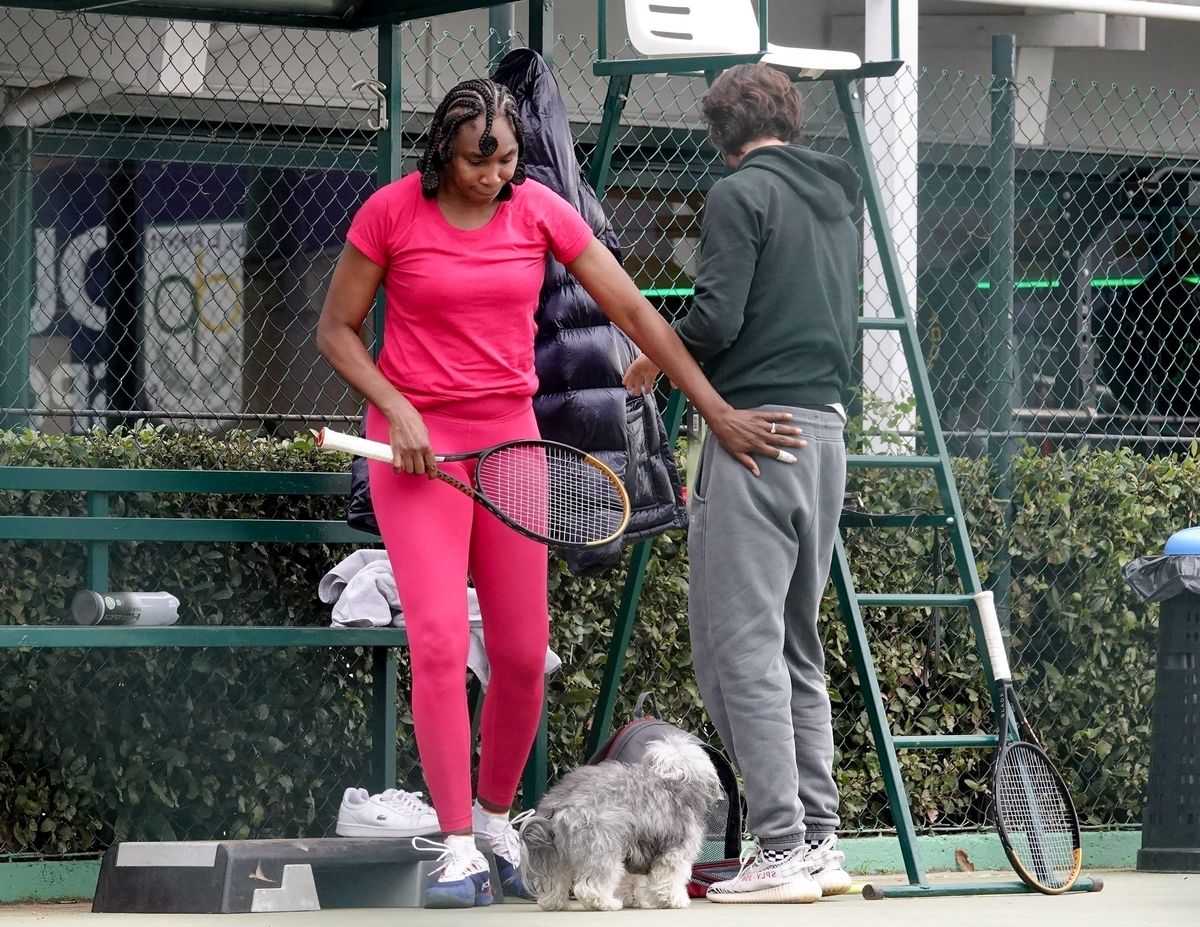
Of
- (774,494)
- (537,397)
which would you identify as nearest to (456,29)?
(537,397)

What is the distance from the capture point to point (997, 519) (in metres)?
6.89

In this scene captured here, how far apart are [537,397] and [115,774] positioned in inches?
68.5

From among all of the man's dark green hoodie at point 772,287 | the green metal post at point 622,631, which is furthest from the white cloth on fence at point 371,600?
the man's dark green hoodie at point 772,287

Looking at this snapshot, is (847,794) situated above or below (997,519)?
below

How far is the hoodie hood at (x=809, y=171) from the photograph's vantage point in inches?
194

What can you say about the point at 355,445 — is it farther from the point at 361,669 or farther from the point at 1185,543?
the point at 1185,543

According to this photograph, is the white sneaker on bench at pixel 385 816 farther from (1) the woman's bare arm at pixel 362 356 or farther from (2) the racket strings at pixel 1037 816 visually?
(2) the racket strings at pixel 1037 816

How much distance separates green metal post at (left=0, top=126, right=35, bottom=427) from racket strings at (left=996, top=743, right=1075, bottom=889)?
5387 millimetres

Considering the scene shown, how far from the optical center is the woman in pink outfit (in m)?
4.61

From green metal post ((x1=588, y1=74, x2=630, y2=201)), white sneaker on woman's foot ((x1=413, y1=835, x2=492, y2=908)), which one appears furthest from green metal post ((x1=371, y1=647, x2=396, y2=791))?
green metal post ((x1=588, y1=74, x2=630, y2=201))

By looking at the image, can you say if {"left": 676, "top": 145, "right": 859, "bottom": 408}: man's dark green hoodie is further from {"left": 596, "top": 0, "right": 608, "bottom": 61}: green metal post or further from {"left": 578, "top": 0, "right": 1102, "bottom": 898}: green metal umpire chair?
{"left": 596, "top": 0, "right": 608, "bottom": 61}: green metal post

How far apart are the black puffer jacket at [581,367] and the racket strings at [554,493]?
13.6 inches

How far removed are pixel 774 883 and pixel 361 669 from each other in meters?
1.72

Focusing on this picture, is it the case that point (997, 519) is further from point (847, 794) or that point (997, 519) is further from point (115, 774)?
point (115, 774)
